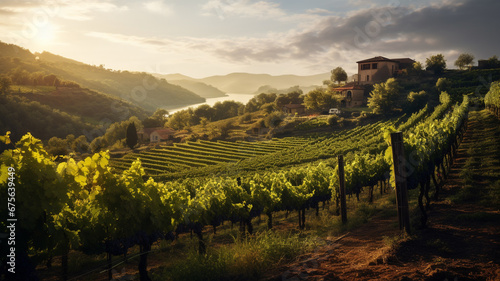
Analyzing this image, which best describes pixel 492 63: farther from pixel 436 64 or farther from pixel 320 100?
pixel 320 100

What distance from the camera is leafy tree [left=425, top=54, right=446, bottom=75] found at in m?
98.4

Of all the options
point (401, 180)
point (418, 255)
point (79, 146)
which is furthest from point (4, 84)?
point (418, 255)

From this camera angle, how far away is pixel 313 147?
2261 inches

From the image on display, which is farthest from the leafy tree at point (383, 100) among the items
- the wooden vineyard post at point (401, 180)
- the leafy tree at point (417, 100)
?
the wooden vineyard post at point (401, 180)

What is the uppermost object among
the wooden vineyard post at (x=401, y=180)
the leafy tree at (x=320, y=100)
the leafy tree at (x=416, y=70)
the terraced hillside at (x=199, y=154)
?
the leafy tree at (x=416, y=70)

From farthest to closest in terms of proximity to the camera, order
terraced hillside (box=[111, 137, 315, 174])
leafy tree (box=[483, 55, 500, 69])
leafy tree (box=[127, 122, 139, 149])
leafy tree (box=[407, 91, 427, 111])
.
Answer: leafy tree (box=[483, 55, 500, 69]) → leafy tree (box=[127, 122, 139, 149]) → leafy tree (box=[407, 91, 427, 111]) → terraced hillside (box=[111, 137, 315, 174])

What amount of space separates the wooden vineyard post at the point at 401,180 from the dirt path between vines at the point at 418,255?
0.55m

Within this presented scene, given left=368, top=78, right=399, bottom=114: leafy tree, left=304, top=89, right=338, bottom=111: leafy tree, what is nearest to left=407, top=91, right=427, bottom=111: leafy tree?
left=368, top=78, right=399, bottom=114: leafy tree

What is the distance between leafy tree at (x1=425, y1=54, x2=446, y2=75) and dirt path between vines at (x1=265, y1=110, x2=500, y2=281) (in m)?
104

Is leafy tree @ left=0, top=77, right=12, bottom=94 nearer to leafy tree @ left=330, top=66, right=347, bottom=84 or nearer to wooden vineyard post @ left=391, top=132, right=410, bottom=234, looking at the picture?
leafy tree @ left=330, top=66, right=347, bottom=84

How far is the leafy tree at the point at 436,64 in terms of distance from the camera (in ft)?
323

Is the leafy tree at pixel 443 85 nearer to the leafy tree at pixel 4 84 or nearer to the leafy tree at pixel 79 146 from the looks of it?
the leafy tree at pixel 79 146

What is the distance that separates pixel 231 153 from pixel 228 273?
55.4 metres

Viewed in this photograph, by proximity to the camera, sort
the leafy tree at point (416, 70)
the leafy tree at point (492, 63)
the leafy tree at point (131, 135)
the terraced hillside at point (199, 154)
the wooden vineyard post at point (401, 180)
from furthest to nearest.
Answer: the leafy tree at point (416, 70) < the leafy tree at point (492, 63) < the leafy tree at point (131, 135) < the terraced hillside at point (199, 154) < the wooden vineyard post at point (401, 180)
